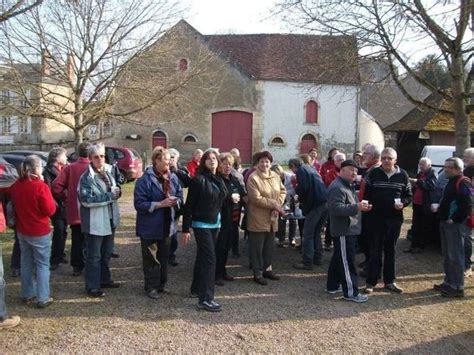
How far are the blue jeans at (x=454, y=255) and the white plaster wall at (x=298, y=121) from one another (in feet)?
83.0

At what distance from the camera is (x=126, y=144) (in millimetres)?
31156

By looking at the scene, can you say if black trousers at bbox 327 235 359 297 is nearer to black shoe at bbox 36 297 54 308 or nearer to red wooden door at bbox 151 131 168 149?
black shoe at bbox 36 297 54 308

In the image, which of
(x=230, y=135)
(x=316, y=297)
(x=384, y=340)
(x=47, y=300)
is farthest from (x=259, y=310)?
(x=230, y=135)

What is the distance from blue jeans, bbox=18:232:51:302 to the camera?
5047mm

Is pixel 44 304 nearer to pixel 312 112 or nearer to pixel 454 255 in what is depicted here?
pixel 454 255

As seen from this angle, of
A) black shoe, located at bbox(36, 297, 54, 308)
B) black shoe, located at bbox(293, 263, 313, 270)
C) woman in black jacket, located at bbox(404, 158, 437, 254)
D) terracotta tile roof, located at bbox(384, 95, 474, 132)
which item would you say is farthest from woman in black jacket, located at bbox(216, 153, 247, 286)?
terracotta tile roof, located at bbox(384, 95, 474, 132)

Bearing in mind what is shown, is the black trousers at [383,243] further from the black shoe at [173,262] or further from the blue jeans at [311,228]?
the black shoe at [173,262]

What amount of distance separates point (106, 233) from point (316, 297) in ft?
8.62

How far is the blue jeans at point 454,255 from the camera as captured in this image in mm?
5793

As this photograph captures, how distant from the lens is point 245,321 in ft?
16.1

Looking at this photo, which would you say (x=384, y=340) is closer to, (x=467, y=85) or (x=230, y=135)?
(x=467, y=85)

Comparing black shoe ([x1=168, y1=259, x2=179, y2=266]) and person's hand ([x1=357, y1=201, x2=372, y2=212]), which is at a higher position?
person's hand ([x1=357, y1=201, x2=372, y2=212])

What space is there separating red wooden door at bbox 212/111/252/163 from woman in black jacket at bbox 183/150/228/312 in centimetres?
2604

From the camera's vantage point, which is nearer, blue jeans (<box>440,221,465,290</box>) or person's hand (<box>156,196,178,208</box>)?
person's hand (<box>156,196,178,208</box>)
